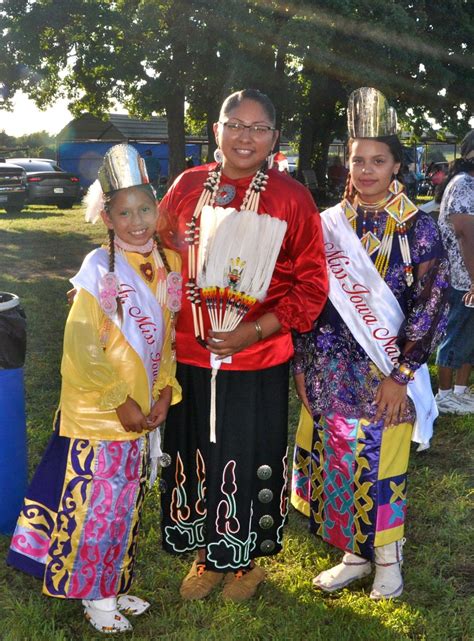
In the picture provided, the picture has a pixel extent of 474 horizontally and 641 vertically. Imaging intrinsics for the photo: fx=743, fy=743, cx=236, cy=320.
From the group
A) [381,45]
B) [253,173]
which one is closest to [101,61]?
[381,45]

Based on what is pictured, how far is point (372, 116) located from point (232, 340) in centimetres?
100

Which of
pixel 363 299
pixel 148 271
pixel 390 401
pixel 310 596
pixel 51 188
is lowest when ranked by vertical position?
pixel 310 596

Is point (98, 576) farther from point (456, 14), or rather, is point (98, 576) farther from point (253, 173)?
point (456, 14)

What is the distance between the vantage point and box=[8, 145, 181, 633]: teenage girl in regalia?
8.53 feet

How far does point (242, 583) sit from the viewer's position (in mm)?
3137

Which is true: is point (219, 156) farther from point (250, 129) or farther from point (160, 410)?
point (160, 410)

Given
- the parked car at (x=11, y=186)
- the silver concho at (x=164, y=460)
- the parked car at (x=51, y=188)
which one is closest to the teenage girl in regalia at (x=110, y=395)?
the silver concho at (x=164, y=460)

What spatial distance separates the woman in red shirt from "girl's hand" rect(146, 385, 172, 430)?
0.50 ft

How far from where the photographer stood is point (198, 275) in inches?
107

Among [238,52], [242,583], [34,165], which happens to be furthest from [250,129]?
[34,165]

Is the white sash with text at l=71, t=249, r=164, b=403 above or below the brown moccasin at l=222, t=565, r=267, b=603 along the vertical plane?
above

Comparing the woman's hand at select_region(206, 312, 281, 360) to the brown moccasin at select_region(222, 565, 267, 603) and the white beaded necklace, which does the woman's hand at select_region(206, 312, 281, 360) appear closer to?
the white beaded necklace

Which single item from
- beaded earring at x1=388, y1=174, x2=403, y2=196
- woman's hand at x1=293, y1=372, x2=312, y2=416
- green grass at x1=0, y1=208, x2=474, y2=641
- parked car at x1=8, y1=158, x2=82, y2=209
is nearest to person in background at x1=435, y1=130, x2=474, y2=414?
green grass at x1=0, y1=208, x2=474, y2=641

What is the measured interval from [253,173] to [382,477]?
1.30 m
